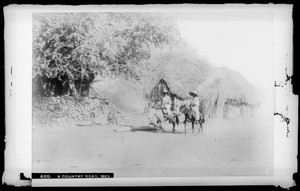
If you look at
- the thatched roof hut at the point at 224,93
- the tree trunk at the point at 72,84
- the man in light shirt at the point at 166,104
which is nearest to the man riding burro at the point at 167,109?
the man in light shirt at the point at 166,104

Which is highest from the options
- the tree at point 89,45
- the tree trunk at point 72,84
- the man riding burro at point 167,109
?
the tree at point 89,45

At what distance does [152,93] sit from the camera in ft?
8.17

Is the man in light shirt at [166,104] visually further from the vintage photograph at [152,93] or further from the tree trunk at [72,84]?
the tree trunk at [72,84]

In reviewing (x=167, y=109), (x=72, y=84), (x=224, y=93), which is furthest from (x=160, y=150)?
(x=72, y=84)

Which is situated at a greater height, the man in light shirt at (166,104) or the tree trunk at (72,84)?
the tree trunk at (72,84)

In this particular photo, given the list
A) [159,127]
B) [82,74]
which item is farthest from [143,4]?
[159,127]

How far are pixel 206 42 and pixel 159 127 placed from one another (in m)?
0.54

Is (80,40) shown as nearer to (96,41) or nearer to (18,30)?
(96,41)

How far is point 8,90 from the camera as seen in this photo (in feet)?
8.04

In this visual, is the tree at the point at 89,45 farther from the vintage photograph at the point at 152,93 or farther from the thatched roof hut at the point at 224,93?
the thatched roof hut at the point at 224,93

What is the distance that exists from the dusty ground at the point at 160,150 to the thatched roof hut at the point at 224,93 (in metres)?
0.08

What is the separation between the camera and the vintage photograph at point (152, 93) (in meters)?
2.47

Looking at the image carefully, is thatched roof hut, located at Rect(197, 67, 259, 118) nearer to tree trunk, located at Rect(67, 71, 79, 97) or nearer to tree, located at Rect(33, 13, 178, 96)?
tree, located at Rect(33, 13, 178, 96)

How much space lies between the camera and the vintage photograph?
97.3 inches
